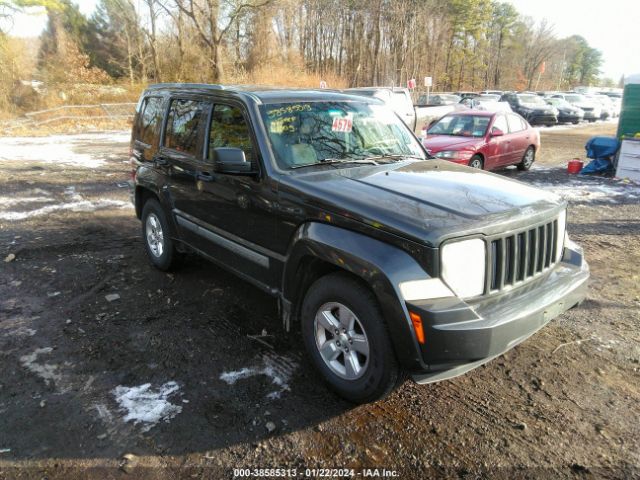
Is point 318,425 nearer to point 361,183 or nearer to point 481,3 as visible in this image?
point 361,183

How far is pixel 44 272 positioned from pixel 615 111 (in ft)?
134

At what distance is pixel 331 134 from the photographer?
3.96 metres

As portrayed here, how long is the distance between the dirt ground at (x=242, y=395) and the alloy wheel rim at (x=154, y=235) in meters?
0.26

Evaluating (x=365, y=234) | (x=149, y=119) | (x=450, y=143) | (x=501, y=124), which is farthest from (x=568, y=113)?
(x=365, y=234)

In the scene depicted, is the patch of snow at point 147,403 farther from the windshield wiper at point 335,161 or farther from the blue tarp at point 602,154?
the blue tarp at point 602,154

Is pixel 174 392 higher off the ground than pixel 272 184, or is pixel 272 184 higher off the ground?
pixel 272 184

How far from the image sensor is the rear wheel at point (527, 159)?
12.4 metres

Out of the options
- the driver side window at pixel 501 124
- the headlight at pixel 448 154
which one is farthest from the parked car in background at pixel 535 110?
the headlight at pixel 448 154

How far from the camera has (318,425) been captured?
2.98 meters

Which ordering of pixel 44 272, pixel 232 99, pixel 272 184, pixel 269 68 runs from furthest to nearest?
pixel 269 68 → pixel 44 272 → pixel 232 99 → pixel 272 184

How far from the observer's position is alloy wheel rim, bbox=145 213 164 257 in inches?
212

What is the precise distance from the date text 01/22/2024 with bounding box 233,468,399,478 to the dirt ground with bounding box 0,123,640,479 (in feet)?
0.07

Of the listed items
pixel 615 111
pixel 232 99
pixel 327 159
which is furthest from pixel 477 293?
pixel 615 111

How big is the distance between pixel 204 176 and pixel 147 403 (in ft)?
6.47
